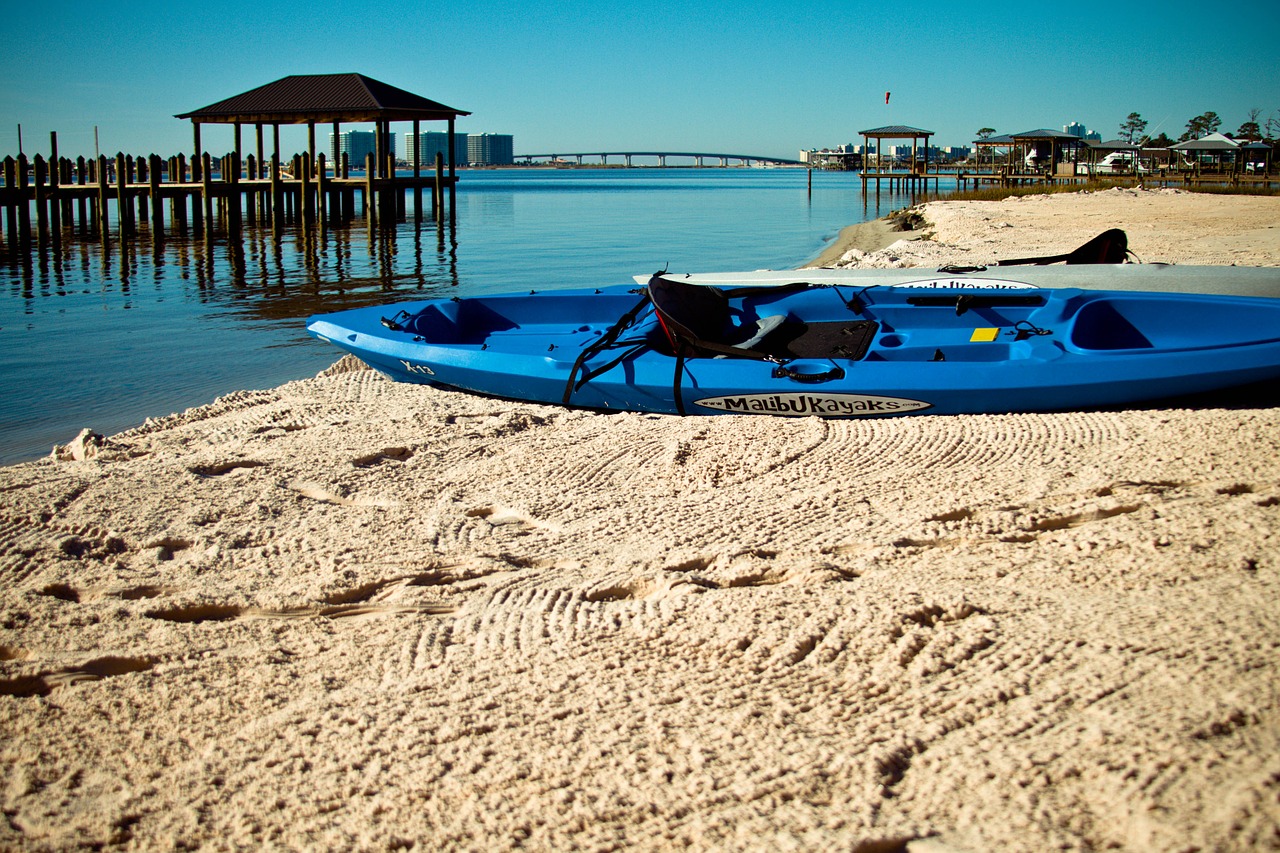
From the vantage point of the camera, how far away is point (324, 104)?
31.1 meters

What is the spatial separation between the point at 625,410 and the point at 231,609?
327 cm

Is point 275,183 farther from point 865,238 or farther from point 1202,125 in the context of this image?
point 1202,125

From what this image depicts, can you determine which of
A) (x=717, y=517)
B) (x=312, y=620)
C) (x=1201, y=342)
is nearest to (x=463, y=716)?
(x=312, y=620)

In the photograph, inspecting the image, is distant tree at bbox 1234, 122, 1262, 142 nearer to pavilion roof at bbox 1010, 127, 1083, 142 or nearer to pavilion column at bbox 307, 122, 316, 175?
pavilion roof at bbox 1010, 127, 1083, 142

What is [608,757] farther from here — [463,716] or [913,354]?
[913,354]

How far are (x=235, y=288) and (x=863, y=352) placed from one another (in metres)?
12.6

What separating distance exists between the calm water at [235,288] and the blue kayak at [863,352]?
2.33m

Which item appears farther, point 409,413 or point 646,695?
point 409,413

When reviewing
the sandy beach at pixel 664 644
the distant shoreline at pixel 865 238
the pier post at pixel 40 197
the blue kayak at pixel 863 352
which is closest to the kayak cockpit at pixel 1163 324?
the blue kayak at pixel 863 352

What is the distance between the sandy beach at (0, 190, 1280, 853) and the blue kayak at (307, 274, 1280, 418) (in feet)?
1.48

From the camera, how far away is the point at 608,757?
2291 millimetres

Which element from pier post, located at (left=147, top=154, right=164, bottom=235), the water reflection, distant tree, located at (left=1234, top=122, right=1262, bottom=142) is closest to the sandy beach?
the water reflection

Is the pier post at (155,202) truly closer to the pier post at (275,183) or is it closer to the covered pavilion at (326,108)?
the covered pavilion at (326,108)

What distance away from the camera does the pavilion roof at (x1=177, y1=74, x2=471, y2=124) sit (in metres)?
30.5
